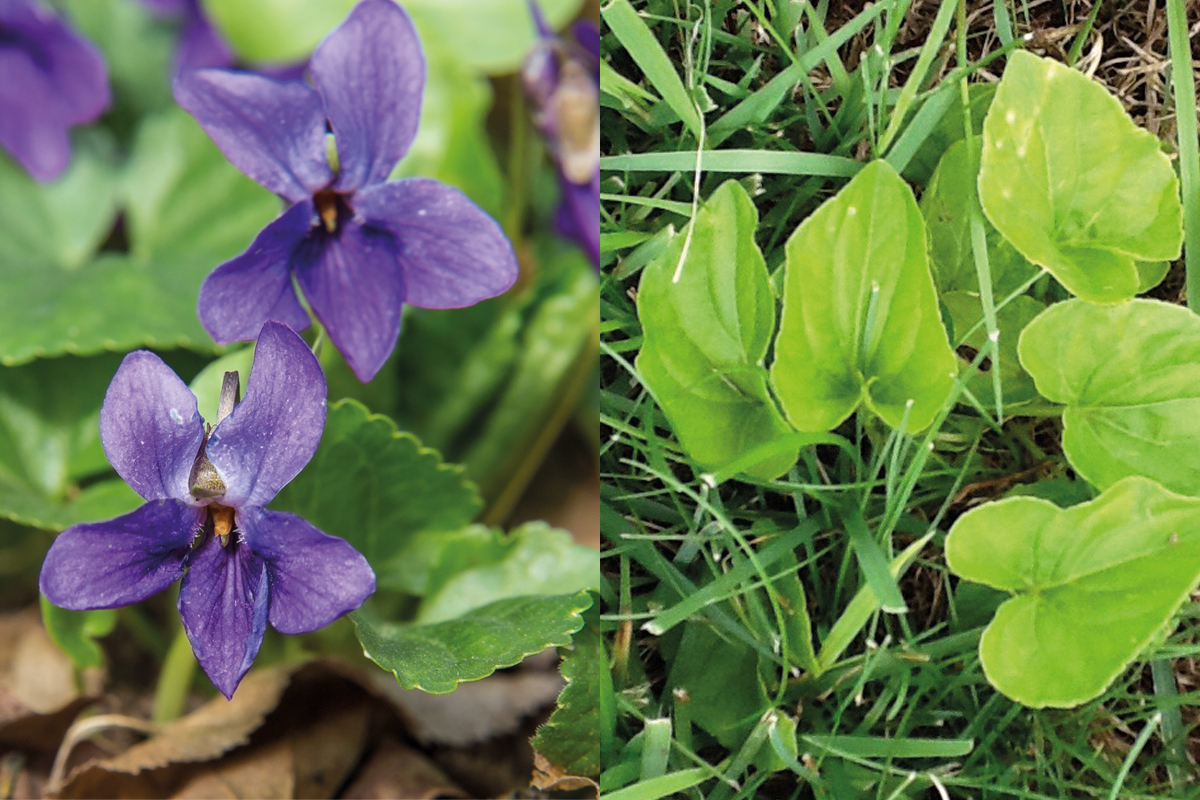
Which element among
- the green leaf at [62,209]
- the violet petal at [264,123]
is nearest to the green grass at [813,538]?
the violet petal at [264,123]

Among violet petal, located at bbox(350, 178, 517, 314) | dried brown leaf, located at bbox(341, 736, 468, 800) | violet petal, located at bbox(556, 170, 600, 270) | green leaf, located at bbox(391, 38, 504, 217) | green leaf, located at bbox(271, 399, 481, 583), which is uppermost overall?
violet petal, located at bbox(350, 178, 517, 314)

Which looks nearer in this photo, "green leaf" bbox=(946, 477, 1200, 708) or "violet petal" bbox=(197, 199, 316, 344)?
"violet petal" bbox=(197, 199, 316, 344)

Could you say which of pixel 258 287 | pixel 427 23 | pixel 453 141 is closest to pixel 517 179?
pixel 453 141

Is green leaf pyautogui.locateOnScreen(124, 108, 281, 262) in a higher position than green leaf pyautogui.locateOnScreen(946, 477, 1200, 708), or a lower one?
higher

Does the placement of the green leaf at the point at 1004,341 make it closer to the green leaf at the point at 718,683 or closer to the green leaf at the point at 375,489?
the green leaf at the point at 718,683

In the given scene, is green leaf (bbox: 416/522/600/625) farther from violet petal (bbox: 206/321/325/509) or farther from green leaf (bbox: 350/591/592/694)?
violet petal (bbox: 206/321/325/509)

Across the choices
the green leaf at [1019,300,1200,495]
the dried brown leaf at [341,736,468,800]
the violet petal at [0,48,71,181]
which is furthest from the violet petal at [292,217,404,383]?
the violet petal at [0,48,71,181]
